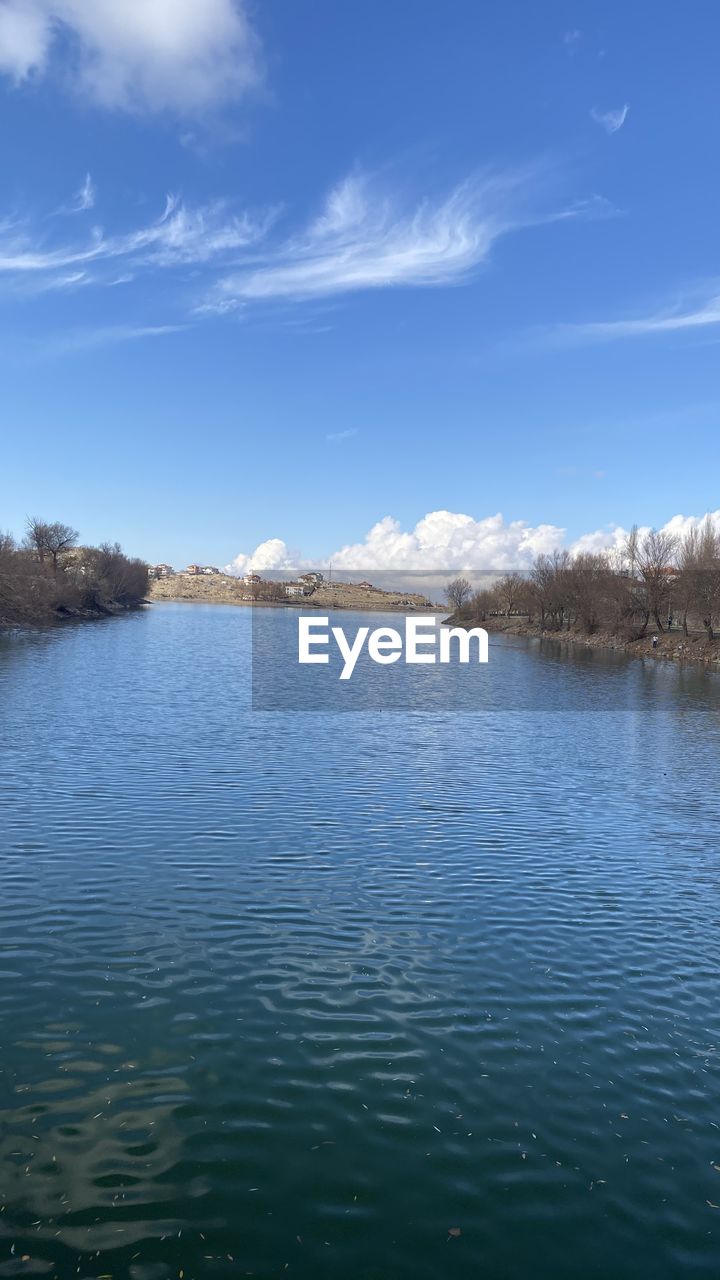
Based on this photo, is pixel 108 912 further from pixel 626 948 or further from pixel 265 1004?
pixel 626 948

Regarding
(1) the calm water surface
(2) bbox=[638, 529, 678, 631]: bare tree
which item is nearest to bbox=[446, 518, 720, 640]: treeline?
(2) bbox=[638, 529, 678, 631]: bare tree

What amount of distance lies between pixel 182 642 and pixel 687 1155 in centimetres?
7458

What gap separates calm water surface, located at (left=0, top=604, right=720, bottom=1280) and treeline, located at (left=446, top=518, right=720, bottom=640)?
62.1 meters

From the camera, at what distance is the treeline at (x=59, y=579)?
278 feet

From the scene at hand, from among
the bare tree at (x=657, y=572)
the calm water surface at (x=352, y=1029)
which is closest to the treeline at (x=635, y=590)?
the bare tree at (x=657, y=572)

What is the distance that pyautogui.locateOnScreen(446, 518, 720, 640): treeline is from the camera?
260ft

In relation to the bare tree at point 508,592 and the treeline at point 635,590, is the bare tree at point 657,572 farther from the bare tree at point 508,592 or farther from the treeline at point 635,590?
the bare tree at point 508,592

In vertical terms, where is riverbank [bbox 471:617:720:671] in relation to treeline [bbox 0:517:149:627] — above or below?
below

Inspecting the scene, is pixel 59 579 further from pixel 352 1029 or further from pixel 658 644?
pixel 352 1029

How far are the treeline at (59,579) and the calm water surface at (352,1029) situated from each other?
6810 centimetres

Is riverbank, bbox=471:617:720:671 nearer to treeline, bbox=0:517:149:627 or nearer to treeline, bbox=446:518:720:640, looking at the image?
treeline, bbox=446:518:720:640

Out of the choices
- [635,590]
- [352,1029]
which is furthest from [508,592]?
[352,1029]

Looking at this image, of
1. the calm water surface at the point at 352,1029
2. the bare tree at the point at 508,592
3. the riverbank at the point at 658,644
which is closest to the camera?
the calm water surface at the point at 352,1029

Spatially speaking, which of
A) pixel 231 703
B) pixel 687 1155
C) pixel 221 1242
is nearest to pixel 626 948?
pixel 687 1155
